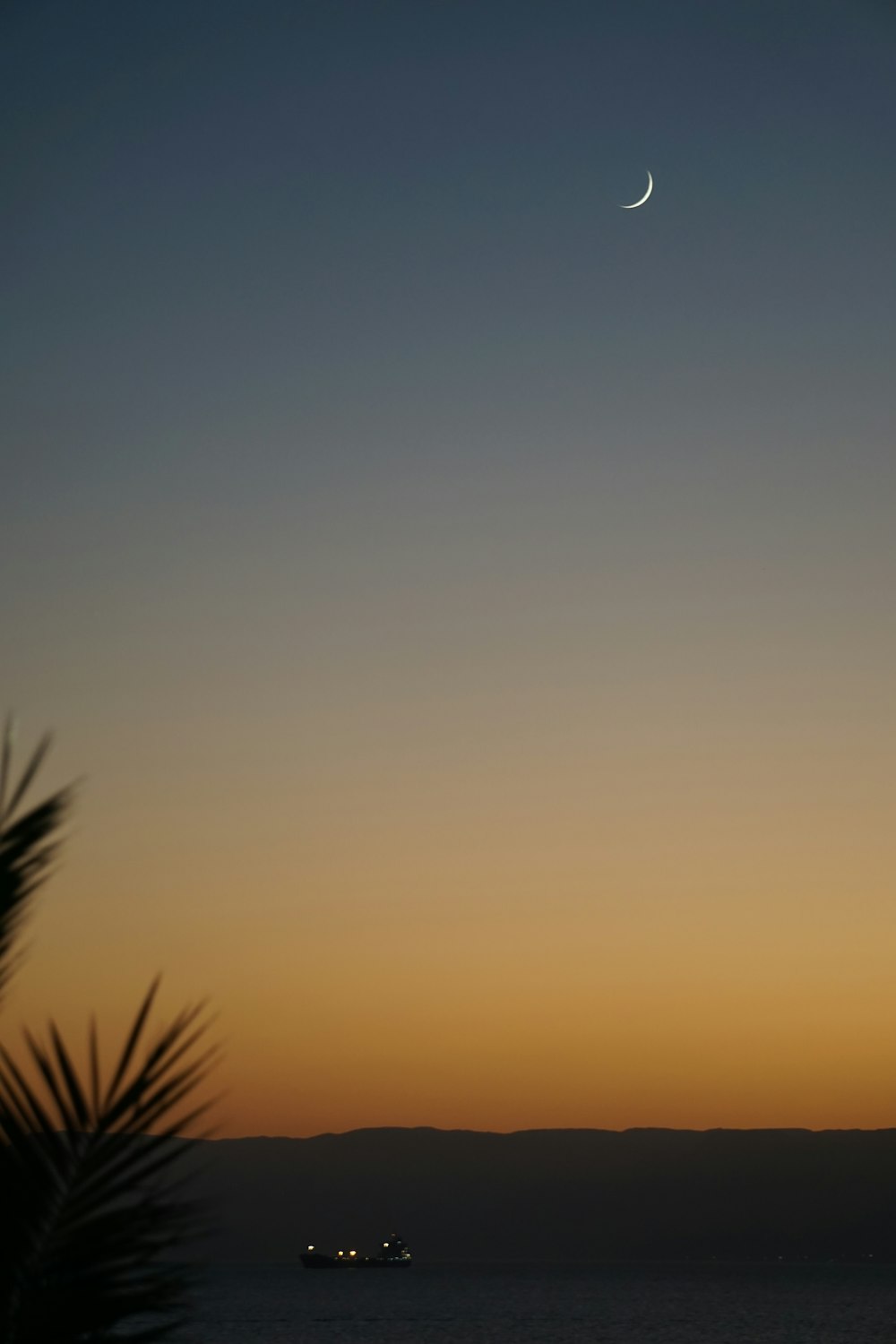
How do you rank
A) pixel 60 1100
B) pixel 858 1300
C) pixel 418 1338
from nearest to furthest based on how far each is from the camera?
pixel 60 1100 < pixel 418 1338 < pixel 858 1300

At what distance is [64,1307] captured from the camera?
12.2 ft

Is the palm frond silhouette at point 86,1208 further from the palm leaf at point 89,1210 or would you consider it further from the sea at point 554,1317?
the sea at point 554,1317

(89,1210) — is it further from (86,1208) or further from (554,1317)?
(554,1317)

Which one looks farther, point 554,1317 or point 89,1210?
point 554,1317

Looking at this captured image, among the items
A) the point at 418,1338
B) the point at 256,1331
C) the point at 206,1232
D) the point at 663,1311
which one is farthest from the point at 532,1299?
the point at 206,1232

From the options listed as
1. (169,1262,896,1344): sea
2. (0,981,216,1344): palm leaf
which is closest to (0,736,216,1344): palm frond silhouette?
(0,981,216,1344): palm leaf

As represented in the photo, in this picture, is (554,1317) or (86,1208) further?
(554,1317)

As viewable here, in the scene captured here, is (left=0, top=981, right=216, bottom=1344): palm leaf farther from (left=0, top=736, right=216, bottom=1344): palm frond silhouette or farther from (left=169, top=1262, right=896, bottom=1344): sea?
(left=169, top=1262, right=896, bottom=1344): sea

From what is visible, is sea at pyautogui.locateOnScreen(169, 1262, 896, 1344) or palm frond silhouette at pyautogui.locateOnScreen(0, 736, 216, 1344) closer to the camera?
palm frond silhouette at pyautogui.locateOnScreen(0, 736, 216, 1344)

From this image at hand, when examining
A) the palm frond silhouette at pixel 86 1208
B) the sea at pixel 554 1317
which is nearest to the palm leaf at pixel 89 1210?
the palm frond silhouette at pixel 86 1208

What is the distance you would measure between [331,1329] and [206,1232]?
12878cm

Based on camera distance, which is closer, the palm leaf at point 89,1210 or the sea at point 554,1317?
the palm leaf at point 89,1210

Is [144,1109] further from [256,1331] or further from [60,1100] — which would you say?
[256,1331]

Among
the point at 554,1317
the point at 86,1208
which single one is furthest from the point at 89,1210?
the point at 554,1317
